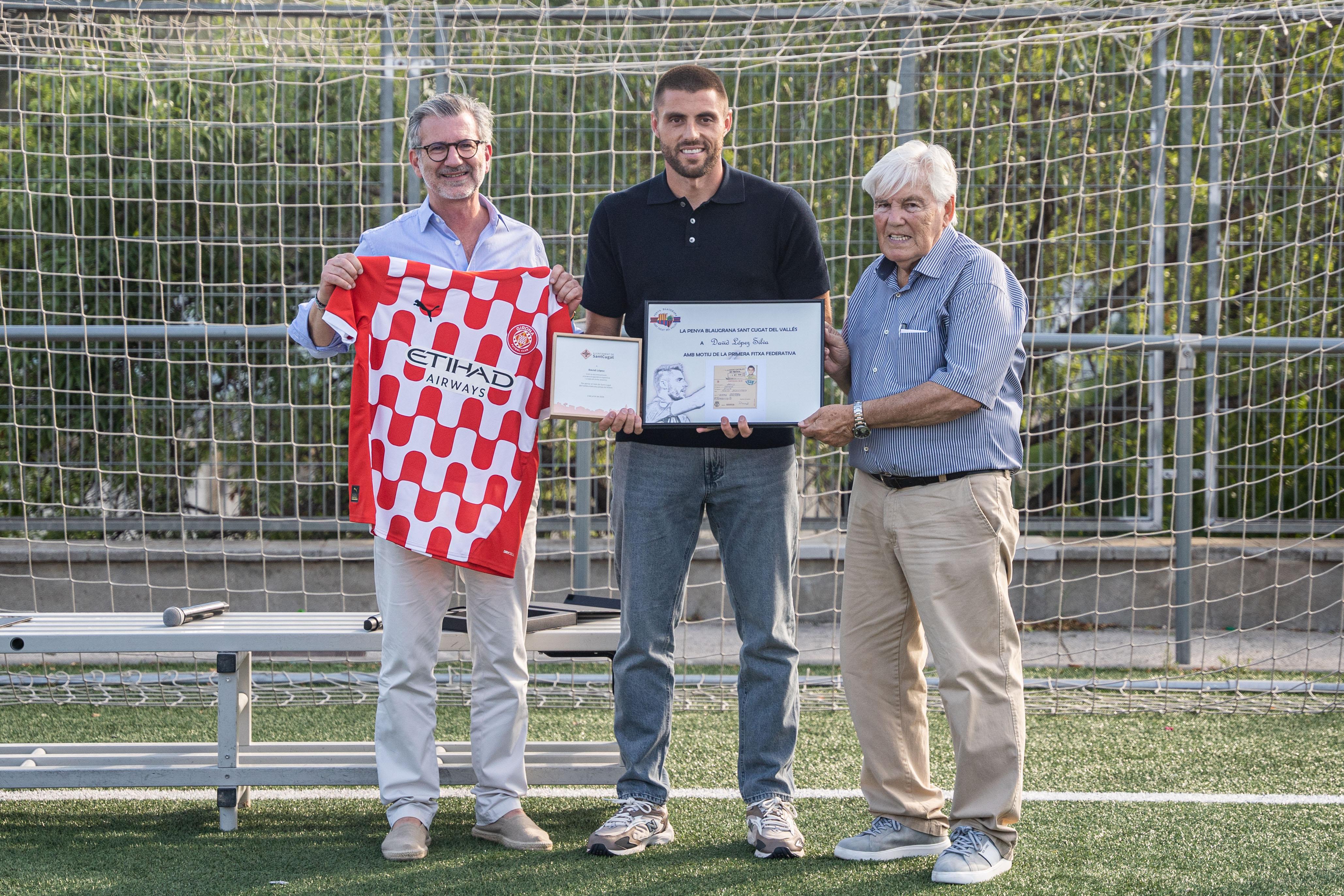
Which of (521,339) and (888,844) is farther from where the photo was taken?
(521,339)

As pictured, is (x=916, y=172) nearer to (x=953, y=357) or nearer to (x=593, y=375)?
(x=953, y=357)

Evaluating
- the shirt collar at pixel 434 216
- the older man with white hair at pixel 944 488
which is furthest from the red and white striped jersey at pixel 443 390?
the older man with white hair at pixel 944 488

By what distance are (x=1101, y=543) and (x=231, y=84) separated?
513cm

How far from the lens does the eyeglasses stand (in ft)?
11.1

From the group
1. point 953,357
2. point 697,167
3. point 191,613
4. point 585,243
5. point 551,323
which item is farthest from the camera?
point 585,243

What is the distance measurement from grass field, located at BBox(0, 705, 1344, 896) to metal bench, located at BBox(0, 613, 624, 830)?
16cm

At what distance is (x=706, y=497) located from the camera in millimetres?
3467

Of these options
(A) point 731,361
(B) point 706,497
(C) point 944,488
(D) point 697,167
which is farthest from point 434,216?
(C) point 944,488

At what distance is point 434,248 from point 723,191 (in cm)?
83

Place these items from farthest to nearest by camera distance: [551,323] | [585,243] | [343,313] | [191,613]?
[585,243] < [191,613] < [551,323] < [343,313]

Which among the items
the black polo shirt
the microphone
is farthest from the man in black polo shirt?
the microphone

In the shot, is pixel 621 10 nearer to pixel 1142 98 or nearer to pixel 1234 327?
pixel 1142 98

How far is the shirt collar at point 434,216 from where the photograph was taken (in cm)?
355

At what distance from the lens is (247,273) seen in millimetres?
6820
